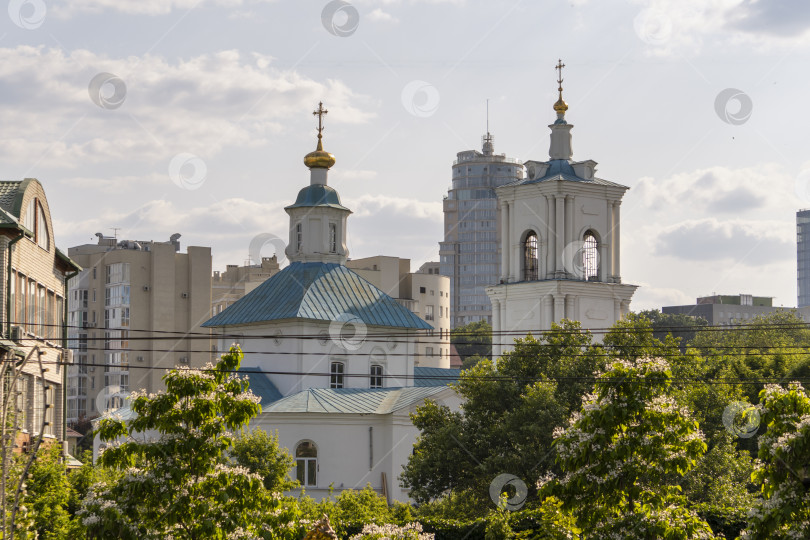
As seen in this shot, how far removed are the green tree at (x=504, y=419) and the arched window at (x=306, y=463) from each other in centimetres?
912

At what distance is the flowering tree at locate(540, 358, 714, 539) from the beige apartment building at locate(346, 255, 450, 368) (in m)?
102

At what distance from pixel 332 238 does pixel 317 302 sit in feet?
19.1

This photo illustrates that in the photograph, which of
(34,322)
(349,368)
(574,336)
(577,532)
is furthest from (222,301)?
(577,532)

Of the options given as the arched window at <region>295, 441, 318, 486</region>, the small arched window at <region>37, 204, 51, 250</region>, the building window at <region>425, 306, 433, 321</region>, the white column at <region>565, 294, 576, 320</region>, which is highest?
the building window at <region>425, 306, 433, 321</region>

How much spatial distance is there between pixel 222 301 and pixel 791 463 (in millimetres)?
116213

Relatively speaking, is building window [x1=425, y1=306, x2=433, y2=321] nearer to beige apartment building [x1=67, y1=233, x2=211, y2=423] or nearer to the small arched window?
beige apartment building [x1=67, y1=233, x2=211, y2=423]

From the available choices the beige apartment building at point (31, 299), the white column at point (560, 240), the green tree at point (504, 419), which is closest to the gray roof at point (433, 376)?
the white column at point (560, 240)

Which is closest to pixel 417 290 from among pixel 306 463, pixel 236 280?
pixel 236 280

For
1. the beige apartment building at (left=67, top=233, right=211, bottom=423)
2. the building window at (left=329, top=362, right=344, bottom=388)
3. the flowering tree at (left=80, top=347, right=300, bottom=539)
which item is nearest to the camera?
the flowering tree at (left=80, top=347, right=300, bottom=539)

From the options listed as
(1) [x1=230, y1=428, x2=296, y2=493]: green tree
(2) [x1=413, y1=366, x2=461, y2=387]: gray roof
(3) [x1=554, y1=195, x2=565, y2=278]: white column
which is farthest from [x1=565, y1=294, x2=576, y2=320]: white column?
(1) [x1=230, y1=428, x2=296, y2=493]: green tree

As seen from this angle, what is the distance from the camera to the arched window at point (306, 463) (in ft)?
190

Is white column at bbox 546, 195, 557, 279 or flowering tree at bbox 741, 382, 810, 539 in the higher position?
Answer: white column at bbox 546, 195, 557, 279

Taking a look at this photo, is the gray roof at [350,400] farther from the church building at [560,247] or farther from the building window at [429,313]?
the building window at [429,313]

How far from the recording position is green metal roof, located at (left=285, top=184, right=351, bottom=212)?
69.3 m
